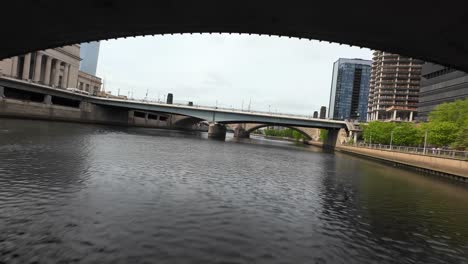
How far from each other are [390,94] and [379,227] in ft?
552

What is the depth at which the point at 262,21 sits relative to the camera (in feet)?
35.8

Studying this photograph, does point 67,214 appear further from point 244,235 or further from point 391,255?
point 391,255

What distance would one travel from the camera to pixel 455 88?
108 meters

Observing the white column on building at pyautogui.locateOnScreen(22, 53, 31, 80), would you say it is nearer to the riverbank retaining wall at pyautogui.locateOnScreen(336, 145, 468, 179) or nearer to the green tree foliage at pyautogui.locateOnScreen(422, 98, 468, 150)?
the riverbank retaining wall at pyautogui.locateOnScreen(336, 145, 468, 179)

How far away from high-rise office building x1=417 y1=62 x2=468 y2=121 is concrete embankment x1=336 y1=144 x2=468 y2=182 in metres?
58.2

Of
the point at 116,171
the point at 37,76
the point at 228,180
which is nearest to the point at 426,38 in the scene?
the point at 228,180

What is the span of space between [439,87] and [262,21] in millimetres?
127398

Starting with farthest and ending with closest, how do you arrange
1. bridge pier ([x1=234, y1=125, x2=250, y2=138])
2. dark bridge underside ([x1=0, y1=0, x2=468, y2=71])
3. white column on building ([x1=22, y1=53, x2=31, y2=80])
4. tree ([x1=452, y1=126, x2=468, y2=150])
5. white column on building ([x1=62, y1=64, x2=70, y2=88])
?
bridge pier ([x1=234, y1=125, x2=250, y2=138]) < white column on building ([x1=62, y1=64, x2=70, y2=88]) < white column on building ([x1=22, y1=53, x2=31, y2=80]) < tree ([x1=452, y1=126, x2=468, y2=150]) < dark bridge underside ([x1=0, y1=0, x2=468, y2=71])

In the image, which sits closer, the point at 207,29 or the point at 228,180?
the point at 207,29

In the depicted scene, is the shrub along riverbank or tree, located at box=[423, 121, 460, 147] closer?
the shrub along riverbank

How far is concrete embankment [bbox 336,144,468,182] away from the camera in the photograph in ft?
125

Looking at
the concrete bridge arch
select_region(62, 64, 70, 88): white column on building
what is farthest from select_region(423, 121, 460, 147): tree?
select_region(62, 64, 70, 88): white column on building

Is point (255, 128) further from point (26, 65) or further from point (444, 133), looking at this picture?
point (444, 133)

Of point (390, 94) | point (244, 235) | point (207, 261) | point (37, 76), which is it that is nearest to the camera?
point (207, 261)
